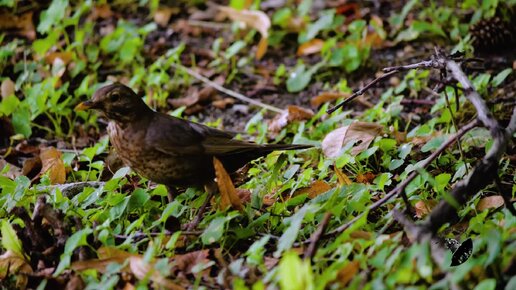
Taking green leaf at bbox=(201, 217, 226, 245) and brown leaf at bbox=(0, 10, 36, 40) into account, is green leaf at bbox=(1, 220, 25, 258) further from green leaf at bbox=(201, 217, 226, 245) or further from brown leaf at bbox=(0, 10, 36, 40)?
brown leaf at bbox=(0, 10, 36, 40)

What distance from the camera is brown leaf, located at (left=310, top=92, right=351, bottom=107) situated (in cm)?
552

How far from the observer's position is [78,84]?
601 cm

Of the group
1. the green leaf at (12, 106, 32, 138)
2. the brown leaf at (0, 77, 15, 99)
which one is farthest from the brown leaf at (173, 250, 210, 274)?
the brown leaf at (0, 77, 15, 99)

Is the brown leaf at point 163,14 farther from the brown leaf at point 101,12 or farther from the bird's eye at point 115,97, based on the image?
the bird's eye at point 115,97

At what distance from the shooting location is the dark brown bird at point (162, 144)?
3701 mm

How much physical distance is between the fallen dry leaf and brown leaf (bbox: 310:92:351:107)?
967 millimetres

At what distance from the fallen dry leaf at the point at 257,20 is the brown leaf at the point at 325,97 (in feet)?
3.17

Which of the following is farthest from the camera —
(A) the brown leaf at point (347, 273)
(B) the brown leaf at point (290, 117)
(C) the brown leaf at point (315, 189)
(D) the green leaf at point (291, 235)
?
(B) the brown leaf at point (290, 117)

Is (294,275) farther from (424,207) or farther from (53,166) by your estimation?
(53,166)

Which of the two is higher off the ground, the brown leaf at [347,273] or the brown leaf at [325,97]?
the brown leaf at [347,273]

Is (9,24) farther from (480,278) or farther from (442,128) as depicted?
(480,278)

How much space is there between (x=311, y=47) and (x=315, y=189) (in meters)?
2.62

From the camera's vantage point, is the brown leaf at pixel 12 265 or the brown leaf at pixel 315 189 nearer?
the brown leaf at pixel 12 265


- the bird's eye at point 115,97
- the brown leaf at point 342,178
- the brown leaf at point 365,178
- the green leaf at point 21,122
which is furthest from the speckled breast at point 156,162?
the green leaf at point 21,122
